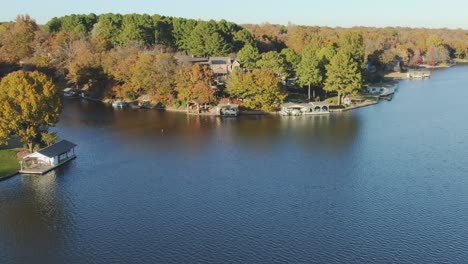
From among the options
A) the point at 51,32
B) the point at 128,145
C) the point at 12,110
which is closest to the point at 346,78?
the point at 128,145

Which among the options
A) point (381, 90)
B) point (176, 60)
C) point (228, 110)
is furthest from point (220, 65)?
point (381, 90)

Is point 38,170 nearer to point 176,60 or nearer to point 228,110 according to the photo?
point 228,110

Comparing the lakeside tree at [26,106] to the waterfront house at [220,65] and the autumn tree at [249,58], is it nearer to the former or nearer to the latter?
the waterfront house at [220,65]

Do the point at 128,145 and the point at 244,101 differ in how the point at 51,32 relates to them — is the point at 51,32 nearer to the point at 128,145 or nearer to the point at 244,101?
the point at 244,101

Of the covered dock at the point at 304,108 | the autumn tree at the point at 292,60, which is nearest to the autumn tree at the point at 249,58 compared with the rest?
the autumn tree at the point at 292,60

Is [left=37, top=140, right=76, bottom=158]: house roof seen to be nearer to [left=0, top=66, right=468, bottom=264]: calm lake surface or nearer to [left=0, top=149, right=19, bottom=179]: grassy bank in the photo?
[left=0, top=66, right=468, bottom=264]: calm lake surface

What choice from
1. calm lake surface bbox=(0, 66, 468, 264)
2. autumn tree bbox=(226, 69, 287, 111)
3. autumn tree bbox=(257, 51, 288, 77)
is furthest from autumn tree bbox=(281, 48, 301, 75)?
calm lake surface bbox=(0, 66, 468, 264)
